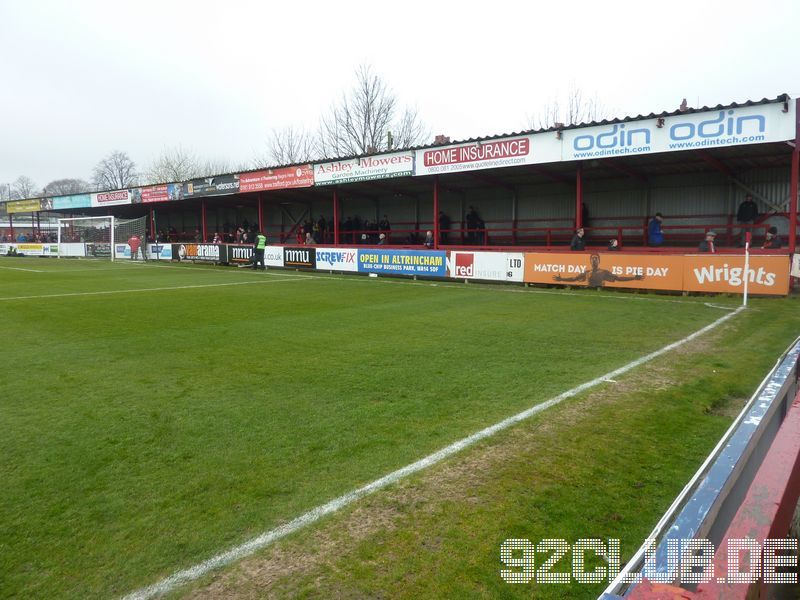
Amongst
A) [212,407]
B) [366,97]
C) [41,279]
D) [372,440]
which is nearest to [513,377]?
[372,440]

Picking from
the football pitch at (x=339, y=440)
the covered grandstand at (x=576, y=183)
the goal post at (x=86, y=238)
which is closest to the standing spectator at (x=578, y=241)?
the covered grandstand at (x=576, y=183)

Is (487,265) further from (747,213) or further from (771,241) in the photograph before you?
(747,213)

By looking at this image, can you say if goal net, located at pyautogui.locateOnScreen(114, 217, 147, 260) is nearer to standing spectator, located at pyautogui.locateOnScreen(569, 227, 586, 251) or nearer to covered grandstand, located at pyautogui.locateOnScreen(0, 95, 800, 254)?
covered grandstand, located at pyautogui.locateOnScreen(0, 95, 800, 254)

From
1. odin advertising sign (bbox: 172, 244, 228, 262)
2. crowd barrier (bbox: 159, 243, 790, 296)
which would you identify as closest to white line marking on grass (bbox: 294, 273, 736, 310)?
crowd barrier (bbox: 159, 243, 790, 296)

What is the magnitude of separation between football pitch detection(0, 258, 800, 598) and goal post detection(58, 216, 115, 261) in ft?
107

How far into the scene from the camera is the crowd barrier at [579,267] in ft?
45.2

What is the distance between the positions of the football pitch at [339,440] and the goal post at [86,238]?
3253 centimetres

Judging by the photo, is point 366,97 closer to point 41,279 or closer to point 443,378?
point 41,279

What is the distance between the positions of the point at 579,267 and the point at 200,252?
22292mm

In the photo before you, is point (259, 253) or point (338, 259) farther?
point (259, 253)

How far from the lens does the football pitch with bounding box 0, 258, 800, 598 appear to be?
9.44 feet

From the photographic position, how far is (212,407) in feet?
17.5

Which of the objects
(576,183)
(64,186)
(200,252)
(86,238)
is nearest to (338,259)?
(576,183)

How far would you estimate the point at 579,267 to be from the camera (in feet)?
54.0
